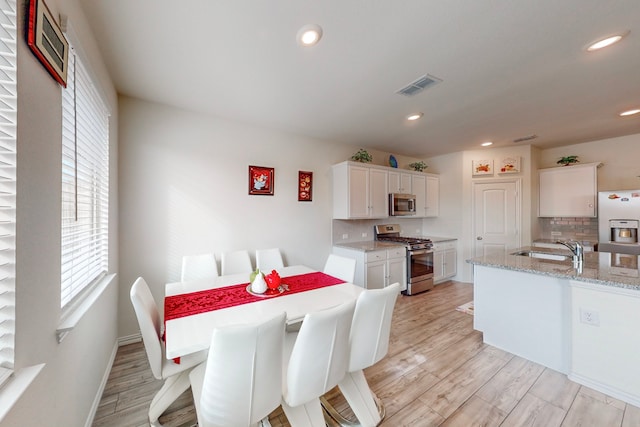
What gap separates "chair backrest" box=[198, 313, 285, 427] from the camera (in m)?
1.02

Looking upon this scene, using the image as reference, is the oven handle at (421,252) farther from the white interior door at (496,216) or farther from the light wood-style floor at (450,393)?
the light wood-style floor at (450,393)

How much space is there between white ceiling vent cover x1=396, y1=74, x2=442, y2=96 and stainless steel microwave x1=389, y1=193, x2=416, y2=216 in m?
2.16

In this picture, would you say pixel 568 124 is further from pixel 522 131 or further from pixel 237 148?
pixel 237 148

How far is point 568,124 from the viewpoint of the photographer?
3.28 m

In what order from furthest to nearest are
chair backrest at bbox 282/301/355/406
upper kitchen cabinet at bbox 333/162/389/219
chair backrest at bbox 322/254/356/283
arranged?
upper kitchen cabinet at bbox 333/162/389/219 → chair backrest at bbox 322/254/356/283 → chair backrest at bbox 282/301/355/406

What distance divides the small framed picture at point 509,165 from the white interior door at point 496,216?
0.66ft

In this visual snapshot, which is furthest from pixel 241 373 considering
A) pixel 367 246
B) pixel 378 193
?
pixel 378 193

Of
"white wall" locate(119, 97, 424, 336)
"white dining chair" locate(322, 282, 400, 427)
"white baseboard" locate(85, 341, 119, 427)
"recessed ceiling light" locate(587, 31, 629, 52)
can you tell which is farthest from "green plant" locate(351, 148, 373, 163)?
"white baseboard" locate(85, 341, 119, 427)

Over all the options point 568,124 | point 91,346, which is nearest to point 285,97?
point 91,346

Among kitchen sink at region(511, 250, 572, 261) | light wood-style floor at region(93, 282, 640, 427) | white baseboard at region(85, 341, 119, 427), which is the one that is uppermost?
kitchen sink at region(511, 250, 572, 261)

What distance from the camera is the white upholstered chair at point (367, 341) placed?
1445 mm

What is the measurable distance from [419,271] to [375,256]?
40.0 inches

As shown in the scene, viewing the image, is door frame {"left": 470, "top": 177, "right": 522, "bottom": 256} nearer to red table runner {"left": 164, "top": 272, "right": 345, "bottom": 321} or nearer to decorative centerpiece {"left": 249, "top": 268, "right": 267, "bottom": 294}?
red table runner {"left": 164, "top": 272, "right": 345, "bottom": 321}

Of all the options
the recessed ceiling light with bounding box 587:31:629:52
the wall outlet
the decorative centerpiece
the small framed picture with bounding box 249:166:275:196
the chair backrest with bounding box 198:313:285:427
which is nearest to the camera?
the chair backrest with bounding box 198:313:285:427
